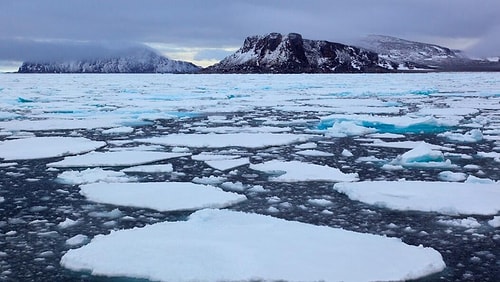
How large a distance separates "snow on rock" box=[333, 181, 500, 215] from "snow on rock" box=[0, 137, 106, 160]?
153 inches

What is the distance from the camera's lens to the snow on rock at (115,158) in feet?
20.8

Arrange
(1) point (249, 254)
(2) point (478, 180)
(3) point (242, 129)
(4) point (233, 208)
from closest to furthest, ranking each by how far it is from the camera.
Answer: (1) point (249, 254) → (4) point (233, 208) → (2) point (478, 180) → (3) point (242, 129)

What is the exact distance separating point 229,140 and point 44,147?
2.69m

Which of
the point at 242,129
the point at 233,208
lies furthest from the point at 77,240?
the point at 242,129

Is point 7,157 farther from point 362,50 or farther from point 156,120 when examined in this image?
point 362,50

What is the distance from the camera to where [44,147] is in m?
7.48

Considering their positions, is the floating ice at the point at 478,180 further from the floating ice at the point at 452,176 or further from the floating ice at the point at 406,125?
the floating ice at the point at 406,125

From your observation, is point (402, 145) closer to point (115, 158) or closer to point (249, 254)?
point (115, 158)

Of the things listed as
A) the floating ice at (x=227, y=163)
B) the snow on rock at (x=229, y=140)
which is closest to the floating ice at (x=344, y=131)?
the snow on rock at (x=229, y=140)

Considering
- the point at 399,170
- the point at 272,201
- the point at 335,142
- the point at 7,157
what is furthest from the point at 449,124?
the point at 7,157

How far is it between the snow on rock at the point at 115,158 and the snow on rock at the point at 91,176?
504mm

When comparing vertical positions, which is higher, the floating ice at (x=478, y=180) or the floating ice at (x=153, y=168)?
the floating ice at (x=478, y=180)

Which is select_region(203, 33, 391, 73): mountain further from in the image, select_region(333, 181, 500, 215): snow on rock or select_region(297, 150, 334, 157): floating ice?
select_region(333, 181, 500, 215): snow on rock

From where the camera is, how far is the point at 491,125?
1050 cm
